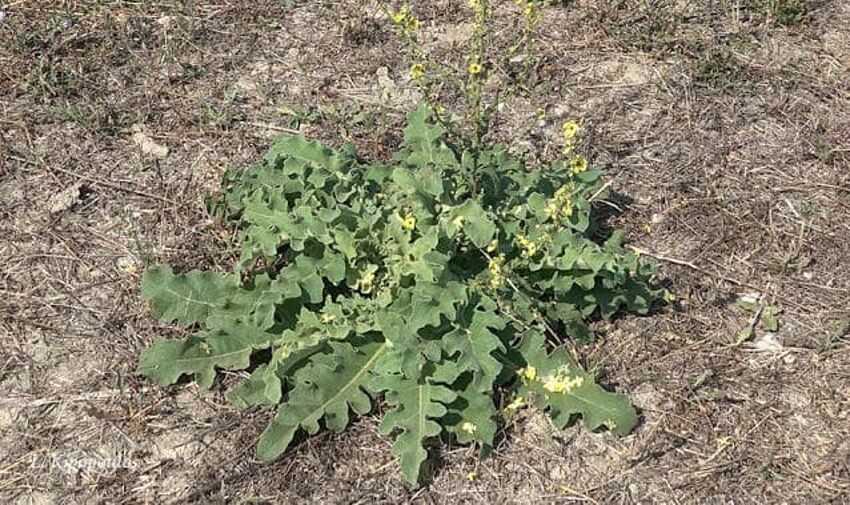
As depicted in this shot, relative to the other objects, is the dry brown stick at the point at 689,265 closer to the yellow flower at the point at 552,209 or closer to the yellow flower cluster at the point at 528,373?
the yellow flower at the point at 552,209

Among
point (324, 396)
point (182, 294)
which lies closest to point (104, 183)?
point (182, 294)

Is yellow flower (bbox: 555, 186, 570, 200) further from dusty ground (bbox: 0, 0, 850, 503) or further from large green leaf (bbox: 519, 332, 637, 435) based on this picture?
dusty ground (bbox: 0, 0, 850, 503)

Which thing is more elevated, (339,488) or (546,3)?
(546,3)

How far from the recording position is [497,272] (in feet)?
10.7

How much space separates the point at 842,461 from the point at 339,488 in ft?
5.16

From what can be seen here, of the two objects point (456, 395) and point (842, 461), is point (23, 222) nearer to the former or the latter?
point (456, 395)

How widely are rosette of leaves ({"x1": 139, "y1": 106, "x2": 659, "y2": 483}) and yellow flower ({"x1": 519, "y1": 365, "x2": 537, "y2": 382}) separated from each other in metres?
0.01

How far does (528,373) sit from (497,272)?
1.07 ft

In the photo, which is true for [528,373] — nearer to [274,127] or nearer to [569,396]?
[569,396]

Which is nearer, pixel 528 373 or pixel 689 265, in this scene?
pixel 528 373

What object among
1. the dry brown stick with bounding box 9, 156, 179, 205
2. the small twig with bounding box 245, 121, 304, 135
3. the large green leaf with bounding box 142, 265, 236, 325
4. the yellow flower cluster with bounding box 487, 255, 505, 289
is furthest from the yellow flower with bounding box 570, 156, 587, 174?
the dry brown stick with bounding box 9, 156, 179, 205

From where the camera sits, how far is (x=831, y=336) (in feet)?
12.0

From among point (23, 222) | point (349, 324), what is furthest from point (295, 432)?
point (23, 222)

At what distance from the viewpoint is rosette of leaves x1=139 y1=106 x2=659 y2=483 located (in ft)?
10.6
